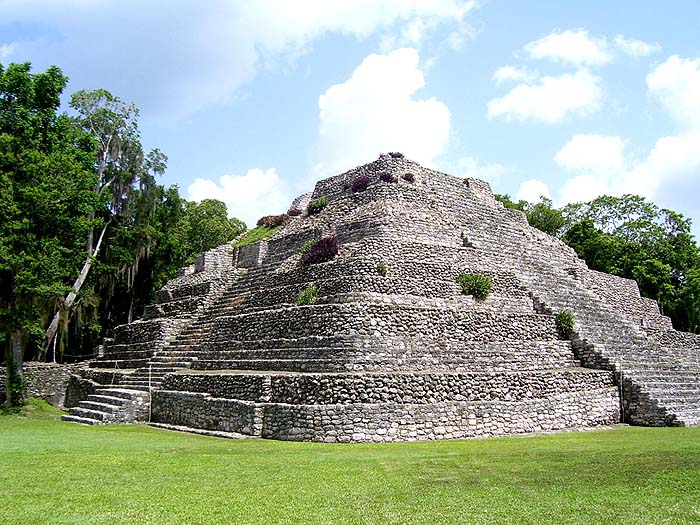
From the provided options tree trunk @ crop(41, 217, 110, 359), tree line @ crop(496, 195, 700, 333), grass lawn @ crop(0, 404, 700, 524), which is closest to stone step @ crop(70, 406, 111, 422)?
grass lawn @ crop(0, 404, 700, 524)

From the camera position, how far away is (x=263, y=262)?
2961cm

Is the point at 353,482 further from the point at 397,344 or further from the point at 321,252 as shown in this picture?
the point at 321,252

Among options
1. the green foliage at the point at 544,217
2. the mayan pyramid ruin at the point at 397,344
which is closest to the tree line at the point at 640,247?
the green foliage at the point at 544,217

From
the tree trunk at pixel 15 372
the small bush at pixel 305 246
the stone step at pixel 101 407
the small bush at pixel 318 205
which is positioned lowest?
the stone step at pixel 101 407

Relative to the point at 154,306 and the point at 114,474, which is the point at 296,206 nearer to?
the point at 154,306

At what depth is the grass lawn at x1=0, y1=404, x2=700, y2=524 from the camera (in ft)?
26.0

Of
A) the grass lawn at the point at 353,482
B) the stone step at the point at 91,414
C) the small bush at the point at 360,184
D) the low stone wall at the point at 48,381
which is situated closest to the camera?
the grass lawn at the point at 353,482

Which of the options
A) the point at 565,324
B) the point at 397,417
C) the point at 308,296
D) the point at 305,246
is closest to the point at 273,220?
the point at 305,246

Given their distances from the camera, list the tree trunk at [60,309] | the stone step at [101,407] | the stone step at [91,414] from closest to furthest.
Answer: the stone step at [91,414]
the stone step at [101,407]
the tree trunk at [60,309]

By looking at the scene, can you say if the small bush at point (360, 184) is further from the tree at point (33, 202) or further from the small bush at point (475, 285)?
the tree at point (33, 202)

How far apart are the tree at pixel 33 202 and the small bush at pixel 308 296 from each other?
30.6 feet

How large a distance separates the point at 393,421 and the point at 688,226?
40.9 m

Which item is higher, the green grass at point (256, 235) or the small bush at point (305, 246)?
the green grass at point (256, 235)

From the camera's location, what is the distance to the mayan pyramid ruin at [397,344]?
53.9 feet
